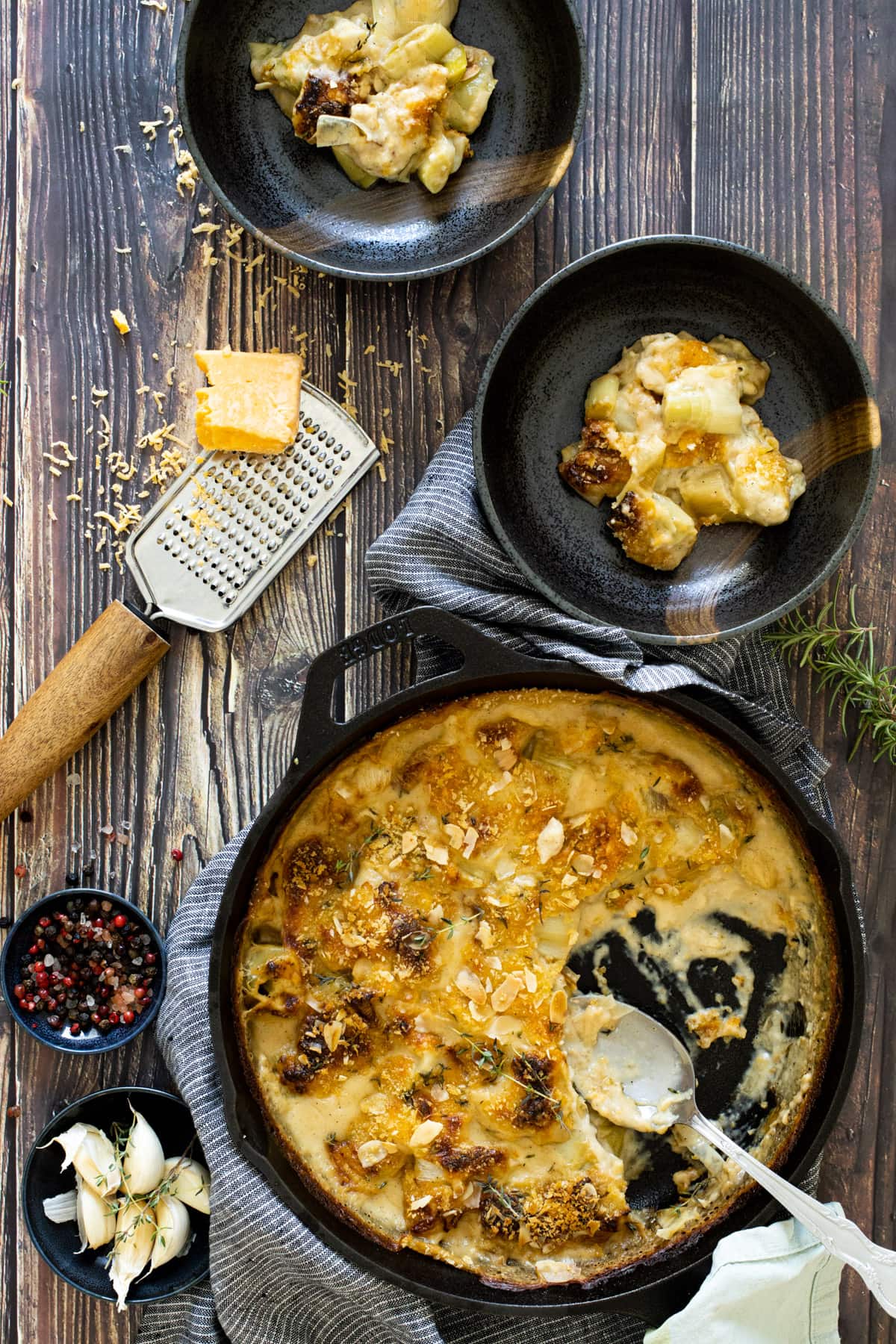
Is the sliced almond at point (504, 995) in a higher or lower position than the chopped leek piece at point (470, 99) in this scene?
lower

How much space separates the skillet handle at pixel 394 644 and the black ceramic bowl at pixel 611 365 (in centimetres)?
28

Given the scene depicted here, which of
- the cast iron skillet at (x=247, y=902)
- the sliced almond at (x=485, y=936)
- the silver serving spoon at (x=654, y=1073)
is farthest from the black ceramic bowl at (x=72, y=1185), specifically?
the silver serving spoon at (x=654, y=1073)

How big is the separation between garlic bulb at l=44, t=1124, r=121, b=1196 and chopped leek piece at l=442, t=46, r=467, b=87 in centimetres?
224

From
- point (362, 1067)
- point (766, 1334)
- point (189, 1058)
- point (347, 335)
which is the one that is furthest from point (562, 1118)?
point (347, 335)

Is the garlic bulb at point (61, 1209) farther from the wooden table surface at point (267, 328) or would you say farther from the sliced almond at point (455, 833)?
the sliced almond at point (455, 833)

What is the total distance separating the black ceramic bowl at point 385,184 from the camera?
2375 millimetres

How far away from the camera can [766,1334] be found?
226 cm

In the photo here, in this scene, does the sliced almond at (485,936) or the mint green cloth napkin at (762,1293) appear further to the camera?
the sliced almond at (485,936)

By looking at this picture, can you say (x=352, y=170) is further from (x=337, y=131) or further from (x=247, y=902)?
(x=247, y=902)

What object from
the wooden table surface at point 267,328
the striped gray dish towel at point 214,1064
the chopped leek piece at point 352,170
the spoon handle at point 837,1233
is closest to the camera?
the spoon handle at point 837,1233

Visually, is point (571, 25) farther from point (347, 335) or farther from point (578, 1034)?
point (578, 1034)

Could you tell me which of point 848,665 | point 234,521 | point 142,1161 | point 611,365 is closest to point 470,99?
point 611,365

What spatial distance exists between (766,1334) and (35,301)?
8.50 ft

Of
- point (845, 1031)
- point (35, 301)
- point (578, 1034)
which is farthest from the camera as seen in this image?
point (35, 301)
